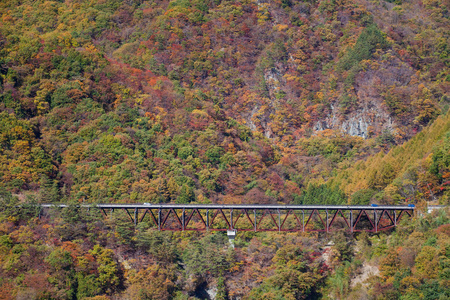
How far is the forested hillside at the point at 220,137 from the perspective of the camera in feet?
245

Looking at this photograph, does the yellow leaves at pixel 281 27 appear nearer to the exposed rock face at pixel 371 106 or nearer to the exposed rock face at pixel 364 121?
the exposed rock face at pixel 371 106

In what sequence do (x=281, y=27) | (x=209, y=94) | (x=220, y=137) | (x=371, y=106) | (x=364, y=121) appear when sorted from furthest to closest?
(x=281, y=27) < (x=209, y=94) < (x=371, y=106) < (x=364, y=121) < (x=220, y=137)

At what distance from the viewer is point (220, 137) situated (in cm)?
11556

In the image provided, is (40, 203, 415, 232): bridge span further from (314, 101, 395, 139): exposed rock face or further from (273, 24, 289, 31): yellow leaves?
A: (273, 24, 289, 31): yellow leaves

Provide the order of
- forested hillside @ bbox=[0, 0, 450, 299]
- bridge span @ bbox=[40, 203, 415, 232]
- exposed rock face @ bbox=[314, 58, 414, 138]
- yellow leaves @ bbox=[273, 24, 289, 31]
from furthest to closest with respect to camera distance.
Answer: yellow leaves @ bbox=[273, 24, 289, 31] → exposed rock face @ bbox=[314, 58, 414, 138] → bridge span @ bbox=[40, 203, 415, 232] → forested hillside @ bbox=[0, 0, 450, 299]

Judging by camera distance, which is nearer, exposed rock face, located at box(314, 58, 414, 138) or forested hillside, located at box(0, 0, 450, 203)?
forested hillside, located at box(0, 0, 450, 203)

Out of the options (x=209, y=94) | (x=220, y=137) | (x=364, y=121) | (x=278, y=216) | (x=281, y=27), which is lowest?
(x=278, y=216)

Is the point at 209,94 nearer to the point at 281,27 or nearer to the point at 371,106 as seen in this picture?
the point at 281,27

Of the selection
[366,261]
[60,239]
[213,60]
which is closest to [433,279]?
[366,261]

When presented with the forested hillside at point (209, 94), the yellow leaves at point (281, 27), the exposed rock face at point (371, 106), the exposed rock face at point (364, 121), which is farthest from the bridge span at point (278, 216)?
the yellow leaves at point (281, 27)

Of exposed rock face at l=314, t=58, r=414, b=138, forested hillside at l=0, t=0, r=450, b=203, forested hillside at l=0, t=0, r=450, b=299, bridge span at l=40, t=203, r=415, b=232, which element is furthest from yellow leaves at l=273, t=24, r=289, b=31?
bridge span at l=40, t=203, r=415, b=232

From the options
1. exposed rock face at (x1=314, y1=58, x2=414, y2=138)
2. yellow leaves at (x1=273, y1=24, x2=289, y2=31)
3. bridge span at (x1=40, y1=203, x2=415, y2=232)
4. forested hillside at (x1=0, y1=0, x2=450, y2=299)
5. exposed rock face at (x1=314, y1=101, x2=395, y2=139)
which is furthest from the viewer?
yellow leaves at (x1=273, y1=24, x2=289, y2=31)

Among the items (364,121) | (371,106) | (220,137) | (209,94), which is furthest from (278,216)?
(209,94)

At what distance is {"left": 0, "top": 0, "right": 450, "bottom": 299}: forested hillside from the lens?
74812mm
